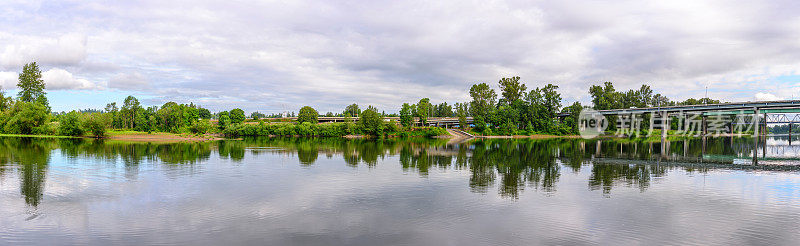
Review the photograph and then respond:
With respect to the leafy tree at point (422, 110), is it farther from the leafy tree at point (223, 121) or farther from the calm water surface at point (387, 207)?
the calm water surface at point (387, 207)

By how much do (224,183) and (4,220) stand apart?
11.1 m

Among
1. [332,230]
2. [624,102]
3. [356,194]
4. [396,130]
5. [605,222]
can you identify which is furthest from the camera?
[624,102]

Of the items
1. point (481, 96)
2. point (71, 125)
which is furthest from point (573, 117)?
point (71, 125)

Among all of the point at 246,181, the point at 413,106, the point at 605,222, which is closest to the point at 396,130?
the point at 413,106

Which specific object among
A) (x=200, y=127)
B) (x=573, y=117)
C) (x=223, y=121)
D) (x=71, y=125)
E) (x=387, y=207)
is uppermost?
(x=573, y=117)

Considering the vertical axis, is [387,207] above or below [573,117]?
below

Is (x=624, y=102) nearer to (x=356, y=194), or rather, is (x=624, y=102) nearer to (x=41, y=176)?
(x=356, y=194)

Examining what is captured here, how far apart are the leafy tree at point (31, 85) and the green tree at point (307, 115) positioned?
76.0m

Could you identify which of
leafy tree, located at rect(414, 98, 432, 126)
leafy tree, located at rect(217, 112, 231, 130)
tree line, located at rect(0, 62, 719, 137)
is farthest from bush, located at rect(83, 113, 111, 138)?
leafy tree, located at rect(414, 98, 432, 126)

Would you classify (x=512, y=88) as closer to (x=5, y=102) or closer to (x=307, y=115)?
(x=307, y=115)

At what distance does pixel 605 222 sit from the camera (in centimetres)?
1678
